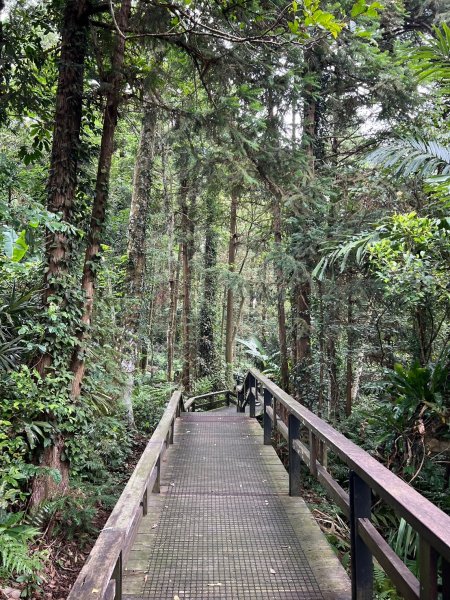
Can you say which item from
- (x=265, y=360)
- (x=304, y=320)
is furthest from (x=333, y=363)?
(x=265, y=360)

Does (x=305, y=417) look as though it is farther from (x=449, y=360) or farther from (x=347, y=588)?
(x=449, y=360)

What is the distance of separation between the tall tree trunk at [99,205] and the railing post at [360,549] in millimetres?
3505

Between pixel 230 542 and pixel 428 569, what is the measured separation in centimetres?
212

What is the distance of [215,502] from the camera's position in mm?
4242

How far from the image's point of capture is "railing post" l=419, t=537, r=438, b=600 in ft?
5.26

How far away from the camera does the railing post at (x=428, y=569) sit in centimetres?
160

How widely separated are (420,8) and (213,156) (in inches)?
274

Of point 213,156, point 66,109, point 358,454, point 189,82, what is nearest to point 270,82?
point 213,156

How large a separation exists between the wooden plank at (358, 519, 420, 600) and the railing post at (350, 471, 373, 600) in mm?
64

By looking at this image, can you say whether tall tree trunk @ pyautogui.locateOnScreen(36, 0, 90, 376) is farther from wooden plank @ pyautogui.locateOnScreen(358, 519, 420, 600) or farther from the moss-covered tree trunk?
the moss-covered tree trunk

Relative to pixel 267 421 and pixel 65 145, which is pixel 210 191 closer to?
pixel 65 145

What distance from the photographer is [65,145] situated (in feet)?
16.2

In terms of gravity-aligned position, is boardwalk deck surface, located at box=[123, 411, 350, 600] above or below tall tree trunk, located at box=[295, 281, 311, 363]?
below

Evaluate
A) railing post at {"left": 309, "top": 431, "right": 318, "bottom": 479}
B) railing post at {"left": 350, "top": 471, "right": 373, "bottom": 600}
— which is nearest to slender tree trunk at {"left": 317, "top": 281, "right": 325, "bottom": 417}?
railing post at {"left": 309, "top": 431, "right": 318, "bottom": 479}
